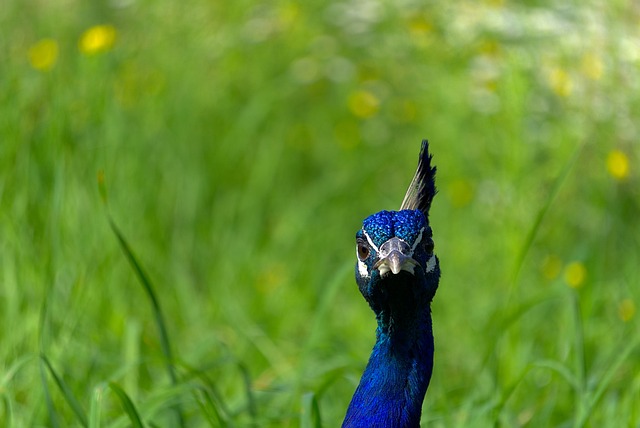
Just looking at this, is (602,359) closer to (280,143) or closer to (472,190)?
(472,190)

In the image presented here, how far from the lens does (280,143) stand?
5.52 meters

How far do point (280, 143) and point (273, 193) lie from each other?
356 mm

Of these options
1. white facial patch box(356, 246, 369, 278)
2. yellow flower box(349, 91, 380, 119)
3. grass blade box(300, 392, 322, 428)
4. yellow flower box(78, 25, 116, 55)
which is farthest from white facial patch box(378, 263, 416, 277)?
yellow flower box(349, 91, 380, 119)

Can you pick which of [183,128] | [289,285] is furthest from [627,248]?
[183,128]

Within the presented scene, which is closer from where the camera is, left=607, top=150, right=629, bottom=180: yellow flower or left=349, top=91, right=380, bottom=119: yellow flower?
left=607, top=150, right=629, bottom=180: yellow flower

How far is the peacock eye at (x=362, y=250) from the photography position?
223cm

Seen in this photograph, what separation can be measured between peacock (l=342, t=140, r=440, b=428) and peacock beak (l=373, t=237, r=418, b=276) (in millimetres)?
11

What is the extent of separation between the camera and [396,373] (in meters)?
2.30

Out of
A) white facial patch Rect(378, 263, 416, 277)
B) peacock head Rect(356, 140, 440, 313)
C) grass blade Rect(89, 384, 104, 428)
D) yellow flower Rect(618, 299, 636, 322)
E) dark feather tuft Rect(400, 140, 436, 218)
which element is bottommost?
grass blade Rect(89, 384, 104, 428)

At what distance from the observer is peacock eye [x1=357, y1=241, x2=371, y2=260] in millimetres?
2230

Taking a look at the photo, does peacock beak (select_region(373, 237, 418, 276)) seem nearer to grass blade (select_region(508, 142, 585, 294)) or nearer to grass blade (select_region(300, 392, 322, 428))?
grass blade (select_region(300, 392, 322, 428))

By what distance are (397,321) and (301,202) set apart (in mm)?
2933

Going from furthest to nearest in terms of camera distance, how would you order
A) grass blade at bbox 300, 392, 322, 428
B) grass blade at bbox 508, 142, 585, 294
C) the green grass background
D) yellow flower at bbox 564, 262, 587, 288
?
yellow flower at bbox 564, 262, 587, 288 < the green grass background < grass blade at bbox 508, 142, 585, 294 < grass blade at bbox 300, 392, 322, 428

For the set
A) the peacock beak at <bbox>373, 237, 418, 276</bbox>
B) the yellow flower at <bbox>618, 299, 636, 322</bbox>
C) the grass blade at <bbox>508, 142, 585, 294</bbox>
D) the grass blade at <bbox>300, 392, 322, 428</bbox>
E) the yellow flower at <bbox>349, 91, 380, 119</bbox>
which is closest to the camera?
the peacock beak at <bbox>373, 237, 418, 276</bbox>
